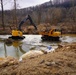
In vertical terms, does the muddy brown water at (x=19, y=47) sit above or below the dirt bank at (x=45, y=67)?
below

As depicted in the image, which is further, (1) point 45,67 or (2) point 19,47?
(2) point 19,47

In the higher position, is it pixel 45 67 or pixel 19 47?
pixel 45 67

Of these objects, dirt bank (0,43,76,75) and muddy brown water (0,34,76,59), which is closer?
dirt bank (0,43,76,75)

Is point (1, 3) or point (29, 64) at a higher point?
point (1, 3)

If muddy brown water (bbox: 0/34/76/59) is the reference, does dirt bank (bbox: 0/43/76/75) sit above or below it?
above

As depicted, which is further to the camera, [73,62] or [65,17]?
[65,17]

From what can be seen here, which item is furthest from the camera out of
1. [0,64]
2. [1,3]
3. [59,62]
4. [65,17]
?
[65,17]

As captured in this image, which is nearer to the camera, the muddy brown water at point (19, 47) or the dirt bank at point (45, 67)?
the dirt bank at point (45, 67)

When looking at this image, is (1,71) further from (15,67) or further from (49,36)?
(49,36)

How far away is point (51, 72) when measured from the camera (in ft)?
14.9

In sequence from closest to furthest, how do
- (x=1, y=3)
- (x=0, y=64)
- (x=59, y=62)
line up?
1. (x=59, y=62)
2. (x=0, y=64)
3. (x=1, y=3)

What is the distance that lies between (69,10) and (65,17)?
2.10 m

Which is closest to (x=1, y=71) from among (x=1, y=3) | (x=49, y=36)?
(x=49, y=36)

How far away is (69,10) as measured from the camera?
4356cm
